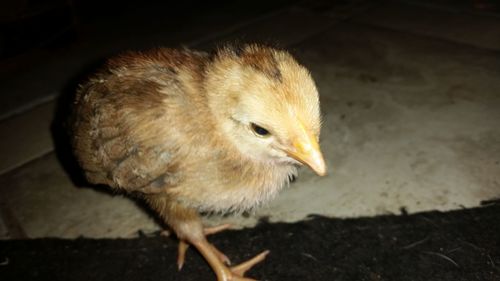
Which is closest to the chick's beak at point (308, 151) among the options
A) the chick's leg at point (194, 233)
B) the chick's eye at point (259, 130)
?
the chick's eye at point (259, 130)

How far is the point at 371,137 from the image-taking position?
10.8 ft

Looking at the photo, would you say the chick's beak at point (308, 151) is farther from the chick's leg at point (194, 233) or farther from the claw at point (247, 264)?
the claw at point (247, 264)

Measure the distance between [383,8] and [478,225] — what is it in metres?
3.85

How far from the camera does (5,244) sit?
2596 millimetres

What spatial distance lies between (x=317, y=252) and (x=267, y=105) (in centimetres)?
121

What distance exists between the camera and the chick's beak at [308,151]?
5.40 feet

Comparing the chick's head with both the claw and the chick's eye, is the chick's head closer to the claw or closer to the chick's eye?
the chick's eye

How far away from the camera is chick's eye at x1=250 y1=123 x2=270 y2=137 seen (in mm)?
1705

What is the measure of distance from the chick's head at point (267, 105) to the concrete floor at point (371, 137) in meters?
0.78

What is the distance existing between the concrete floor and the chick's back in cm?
67

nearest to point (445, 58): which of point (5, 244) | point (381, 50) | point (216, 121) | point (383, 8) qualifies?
point (381, 50)

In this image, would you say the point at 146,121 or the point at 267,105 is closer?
the point at 267,105

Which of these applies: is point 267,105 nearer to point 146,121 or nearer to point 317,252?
point 146,121

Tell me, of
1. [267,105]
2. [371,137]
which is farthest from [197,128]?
[371,137]
